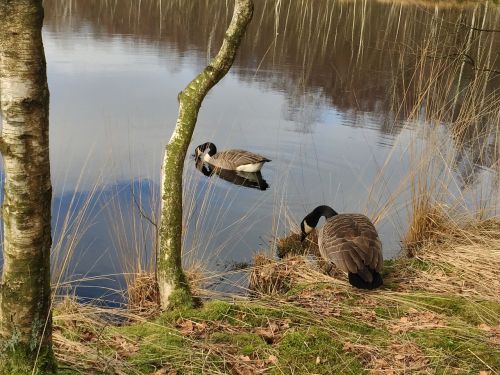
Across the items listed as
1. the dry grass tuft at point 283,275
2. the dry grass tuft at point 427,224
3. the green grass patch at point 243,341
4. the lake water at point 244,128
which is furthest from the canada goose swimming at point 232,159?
the green grass patch at point 243,341

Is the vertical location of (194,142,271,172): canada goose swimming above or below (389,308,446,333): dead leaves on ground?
below

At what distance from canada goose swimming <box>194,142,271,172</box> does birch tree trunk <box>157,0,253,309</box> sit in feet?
20.2

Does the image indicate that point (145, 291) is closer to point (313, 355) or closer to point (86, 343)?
point (86, 343)

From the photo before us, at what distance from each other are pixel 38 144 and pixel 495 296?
156 inches

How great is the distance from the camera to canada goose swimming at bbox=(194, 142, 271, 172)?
10.6 meters

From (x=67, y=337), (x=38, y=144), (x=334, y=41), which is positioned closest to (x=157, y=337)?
(x=67, y=337)

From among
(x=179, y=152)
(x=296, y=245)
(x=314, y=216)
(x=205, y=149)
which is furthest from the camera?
(x=205, y=149)

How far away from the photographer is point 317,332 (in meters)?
4.05

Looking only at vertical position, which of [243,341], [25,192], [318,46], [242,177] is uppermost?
[318,46]

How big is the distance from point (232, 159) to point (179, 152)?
21.8ft

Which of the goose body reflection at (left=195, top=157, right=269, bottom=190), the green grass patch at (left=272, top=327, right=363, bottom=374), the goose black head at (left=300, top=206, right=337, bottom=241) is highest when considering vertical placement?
the green grass patch at (left=272, top=327, right=363, bottom=374)

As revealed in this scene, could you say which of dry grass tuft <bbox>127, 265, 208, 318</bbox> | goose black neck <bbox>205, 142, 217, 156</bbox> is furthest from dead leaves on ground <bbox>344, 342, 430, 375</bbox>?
goose black neck <bbox>205, 142, 217, 156</bbox>

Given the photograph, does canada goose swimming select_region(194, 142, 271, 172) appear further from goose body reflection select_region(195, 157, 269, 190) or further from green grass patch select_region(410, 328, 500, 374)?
green grass patch select_region(410, 328, 500, 374)

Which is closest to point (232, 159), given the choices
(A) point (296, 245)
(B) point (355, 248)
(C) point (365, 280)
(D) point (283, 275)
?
(A) point (296, 245)
